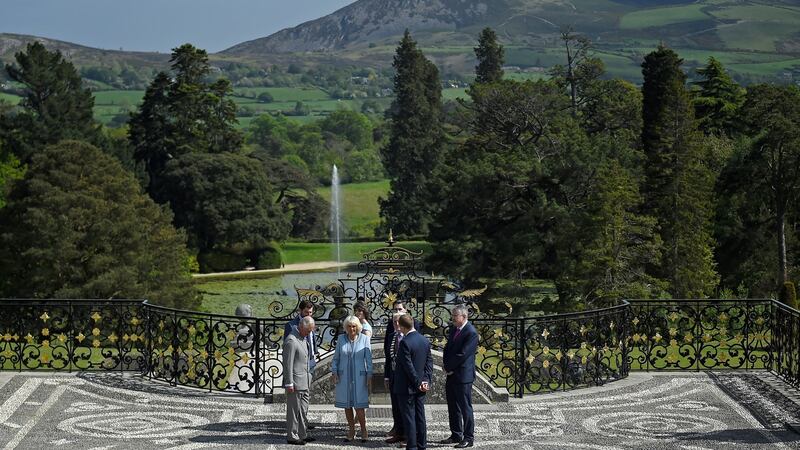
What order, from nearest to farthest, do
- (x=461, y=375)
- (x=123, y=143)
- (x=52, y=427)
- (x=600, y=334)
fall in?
1. (x=461, y=375)
2. (x=52, y=427)
3. (x=600, y=334)
4. (x=123, y=143)

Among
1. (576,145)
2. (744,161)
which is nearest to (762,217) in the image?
(744,161)

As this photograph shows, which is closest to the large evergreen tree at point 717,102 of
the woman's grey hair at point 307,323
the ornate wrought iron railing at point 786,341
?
the ornate wrought iron railing at point 786,341

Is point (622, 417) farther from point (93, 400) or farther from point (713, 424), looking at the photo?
point (93, 400)

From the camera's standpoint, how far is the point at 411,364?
61.6ft

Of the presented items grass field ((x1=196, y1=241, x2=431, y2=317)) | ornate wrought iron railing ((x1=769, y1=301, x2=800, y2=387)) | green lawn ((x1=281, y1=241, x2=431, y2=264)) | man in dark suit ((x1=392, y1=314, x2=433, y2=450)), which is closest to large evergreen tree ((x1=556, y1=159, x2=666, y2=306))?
grass field ((x1=196, y1=241, x2=431, y2=317))

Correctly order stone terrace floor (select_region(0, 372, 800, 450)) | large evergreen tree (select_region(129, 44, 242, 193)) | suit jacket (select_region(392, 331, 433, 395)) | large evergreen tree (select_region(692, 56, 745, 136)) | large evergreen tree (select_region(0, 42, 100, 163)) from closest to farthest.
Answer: suit jacket (select_region(392, 331, 433, 395))
stone terrace floor (select_region(0, 372, 800, 450))
large evergreen tree (select_region(692, 56, 745, 136))
large evergreen tree (select_region(0, 42, 100, 163))
large evergreen tree (select_region(129, 44, 242, 193))

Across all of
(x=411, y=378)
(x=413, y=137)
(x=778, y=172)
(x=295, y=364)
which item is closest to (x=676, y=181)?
(x=778, y=172)

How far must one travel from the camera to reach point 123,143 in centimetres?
8069

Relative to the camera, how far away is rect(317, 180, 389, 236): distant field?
119125mm

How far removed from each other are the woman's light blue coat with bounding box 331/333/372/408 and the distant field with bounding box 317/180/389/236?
9362 cm

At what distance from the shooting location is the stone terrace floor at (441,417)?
2014cm

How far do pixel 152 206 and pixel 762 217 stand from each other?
2543 cm

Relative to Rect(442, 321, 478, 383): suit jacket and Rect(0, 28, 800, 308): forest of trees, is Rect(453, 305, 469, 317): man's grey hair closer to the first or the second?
Rect(442, 321, 478, 383): suit jacket

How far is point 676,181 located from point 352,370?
37972 millimetres
